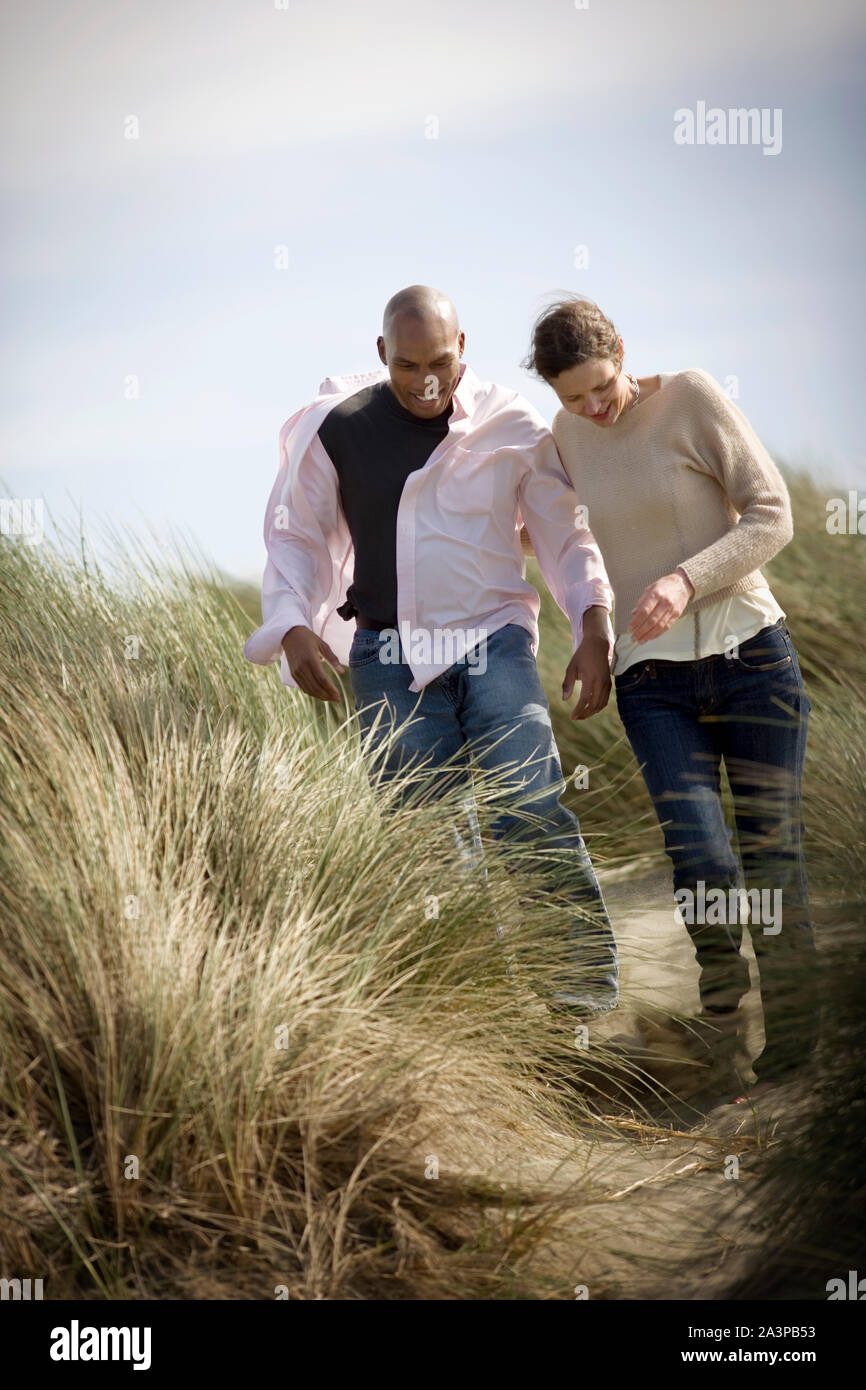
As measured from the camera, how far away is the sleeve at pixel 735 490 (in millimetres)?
2582

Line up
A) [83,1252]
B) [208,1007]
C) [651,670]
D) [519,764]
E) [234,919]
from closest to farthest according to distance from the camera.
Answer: [83,1252] < [208,1007] < [234,919] < [651,670] < [519,764]

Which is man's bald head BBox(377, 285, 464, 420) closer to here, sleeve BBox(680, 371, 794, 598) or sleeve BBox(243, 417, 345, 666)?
sleeve BBox(243, 417, 345, 666)

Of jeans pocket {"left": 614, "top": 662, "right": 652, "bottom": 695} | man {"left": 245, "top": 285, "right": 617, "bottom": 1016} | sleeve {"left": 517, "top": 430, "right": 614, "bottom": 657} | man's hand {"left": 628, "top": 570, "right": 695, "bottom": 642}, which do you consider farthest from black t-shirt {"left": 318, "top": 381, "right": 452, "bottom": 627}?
man's hand {"left": 628, "top": 570, "right": 695, "bottom": 642}

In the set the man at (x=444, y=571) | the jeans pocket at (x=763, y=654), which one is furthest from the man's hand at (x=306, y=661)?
the jeans pocket at (x=763, y=654)

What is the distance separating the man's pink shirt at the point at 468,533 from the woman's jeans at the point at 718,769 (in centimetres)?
35

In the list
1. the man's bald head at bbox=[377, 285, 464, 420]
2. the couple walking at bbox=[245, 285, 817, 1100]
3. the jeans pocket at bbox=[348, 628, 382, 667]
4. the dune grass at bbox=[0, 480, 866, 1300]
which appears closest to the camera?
the dune grass at bbox=[0, 480, 866, 1300]

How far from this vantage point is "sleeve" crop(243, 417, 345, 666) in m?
3.11

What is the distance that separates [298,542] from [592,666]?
2.79ft

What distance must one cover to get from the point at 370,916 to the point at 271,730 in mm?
916

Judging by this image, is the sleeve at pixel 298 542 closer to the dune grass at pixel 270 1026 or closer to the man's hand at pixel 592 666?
the dune grass at pixel 270 1026

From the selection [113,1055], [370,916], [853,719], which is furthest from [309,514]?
[113,1055]

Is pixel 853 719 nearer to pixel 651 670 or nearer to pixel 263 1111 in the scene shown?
pixel 651 670

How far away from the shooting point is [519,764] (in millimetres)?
2949

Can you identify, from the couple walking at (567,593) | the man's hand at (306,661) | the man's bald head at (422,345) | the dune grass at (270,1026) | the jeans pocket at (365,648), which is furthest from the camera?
the jeans pocket at (365,648)
